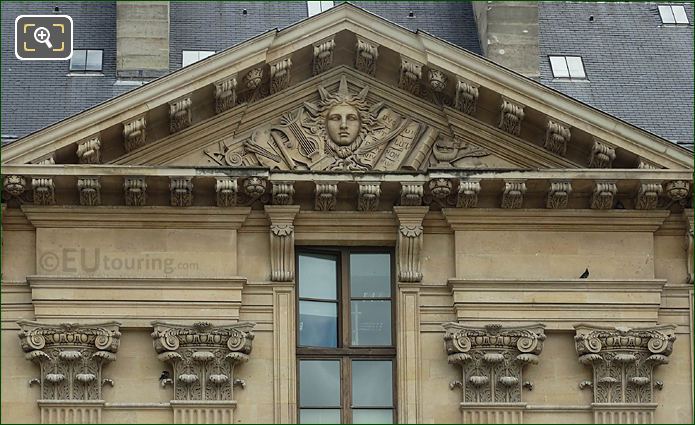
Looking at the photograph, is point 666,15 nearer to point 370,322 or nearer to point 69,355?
point 370,322

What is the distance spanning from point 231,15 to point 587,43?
218 inches

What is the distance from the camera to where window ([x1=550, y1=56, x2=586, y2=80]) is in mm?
32906

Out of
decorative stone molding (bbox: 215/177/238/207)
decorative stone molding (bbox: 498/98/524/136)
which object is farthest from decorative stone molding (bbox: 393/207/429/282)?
decorative stone molding (bbox: 215/177/238/207)

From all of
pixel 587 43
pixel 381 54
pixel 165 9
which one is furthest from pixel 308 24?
pixel 587 43

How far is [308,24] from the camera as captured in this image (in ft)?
95.3

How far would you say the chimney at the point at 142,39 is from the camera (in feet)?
105

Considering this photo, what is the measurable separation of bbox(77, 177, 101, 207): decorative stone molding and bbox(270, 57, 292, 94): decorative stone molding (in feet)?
9.10

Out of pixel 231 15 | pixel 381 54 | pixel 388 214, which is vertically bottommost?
pixel 388 214

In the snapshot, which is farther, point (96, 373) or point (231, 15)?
point (231, 15)

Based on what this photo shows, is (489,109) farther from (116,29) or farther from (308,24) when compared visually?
(116,29)

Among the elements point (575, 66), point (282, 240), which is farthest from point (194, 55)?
point (575, 66)

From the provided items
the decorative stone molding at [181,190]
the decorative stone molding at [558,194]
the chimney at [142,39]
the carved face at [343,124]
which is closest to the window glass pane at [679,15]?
the decorative stone molding at [558,194]

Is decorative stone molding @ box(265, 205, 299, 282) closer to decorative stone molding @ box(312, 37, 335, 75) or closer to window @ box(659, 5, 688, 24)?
decorative stone molding @ box(312, 37, 335, 75)

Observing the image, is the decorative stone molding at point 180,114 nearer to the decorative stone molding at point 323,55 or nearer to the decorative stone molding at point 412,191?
the decorative stone molding at point 323,55
